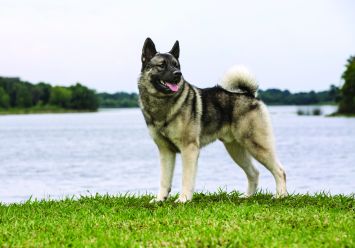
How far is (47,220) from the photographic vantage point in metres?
9.38

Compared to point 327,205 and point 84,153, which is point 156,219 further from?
point 84,153

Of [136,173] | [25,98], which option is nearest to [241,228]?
[136,173]

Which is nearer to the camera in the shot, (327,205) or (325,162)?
(327,205)

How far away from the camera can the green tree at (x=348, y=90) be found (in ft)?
306

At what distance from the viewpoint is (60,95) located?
15625cm

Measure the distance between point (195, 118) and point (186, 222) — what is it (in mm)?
2487

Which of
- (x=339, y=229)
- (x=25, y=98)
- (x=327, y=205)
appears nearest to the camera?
(x=339, y=229)

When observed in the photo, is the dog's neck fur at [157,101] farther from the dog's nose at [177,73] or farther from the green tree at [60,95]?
the green tree at [60,95]

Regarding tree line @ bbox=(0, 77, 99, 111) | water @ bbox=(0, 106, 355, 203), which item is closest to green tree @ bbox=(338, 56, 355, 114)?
water @ bbox=(0, 106, 355, 203)

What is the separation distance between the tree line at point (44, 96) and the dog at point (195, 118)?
14537 cm

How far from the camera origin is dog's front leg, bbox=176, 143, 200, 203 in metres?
10.4

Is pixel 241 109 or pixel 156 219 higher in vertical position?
pixel 241 109

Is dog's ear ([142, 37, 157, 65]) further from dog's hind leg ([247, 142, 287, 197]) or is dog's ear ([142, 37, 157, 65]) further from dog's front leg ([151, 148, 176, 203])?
dog's hind leg ([247, 142, 287, 197])

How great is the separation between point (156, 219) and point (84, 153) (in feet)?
113
